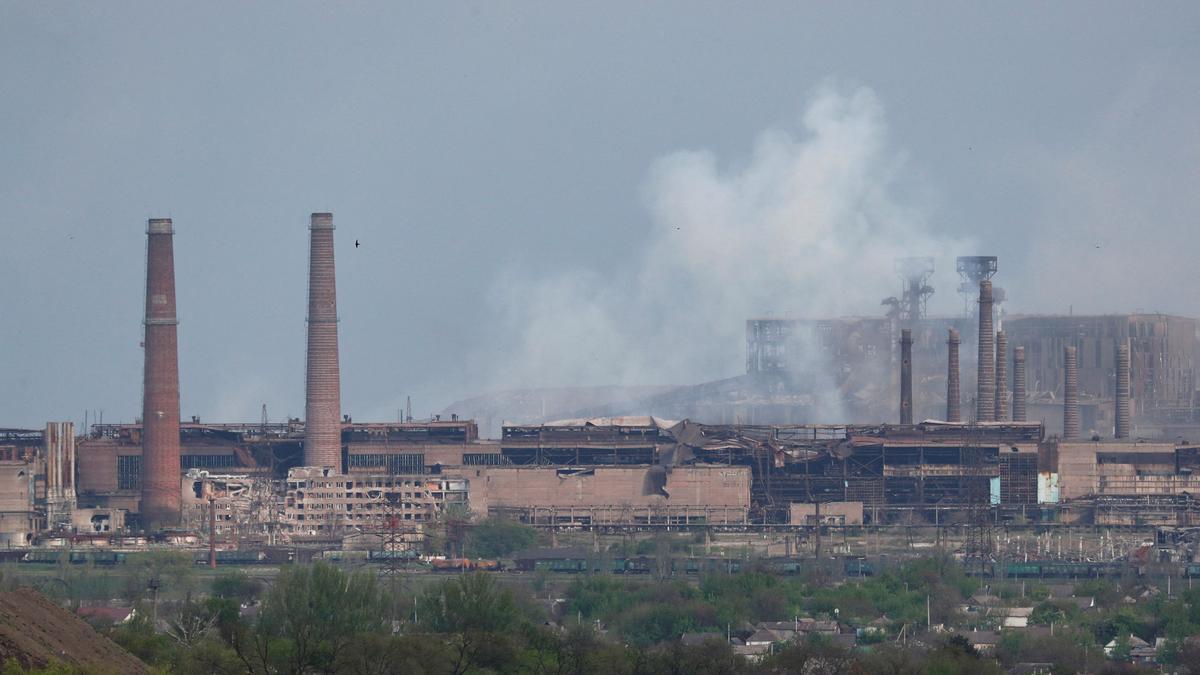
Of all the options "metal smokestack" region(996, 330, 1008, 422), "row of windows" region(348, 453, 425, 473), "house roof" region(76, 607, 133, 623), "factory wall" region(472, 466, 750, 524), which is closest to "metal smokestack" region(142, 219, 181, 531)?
"row of windows" region(348, 453, 425, 473)

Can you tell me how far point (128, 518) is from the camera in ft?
315

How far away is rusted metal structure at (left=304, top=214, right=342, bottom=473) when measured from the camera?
311 ft

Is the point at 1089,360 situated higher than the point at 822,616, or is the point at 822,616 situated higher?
the point at 1089,360

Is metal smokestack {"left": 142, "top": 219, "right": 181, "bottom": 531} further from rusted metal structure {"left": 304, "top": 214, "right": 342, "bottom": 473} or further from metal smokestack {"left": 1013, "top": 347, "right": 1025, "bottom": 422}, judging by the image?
metal smokestack {"left": 1013, "top": 347, "right": 1025, "bottom": 422}

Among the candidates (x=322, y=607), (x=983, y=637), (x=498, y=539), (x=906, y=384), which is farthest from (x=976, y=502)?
(x=322, y=607)

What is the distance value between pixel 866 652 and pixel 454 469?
1752 inches

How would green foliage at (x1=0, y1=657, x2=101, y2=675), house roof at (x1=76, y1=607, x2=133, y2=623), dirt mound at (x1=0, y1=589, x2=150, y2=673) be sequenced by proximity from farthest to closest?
1. house roof at (x1=76, y1=607, x2=133, y2=623)
2. dirt mound at (x1=0, y1=589, x2=150, y2=673)
3. green foliage at (x1=0, y1=657, x2=101, y2=675)

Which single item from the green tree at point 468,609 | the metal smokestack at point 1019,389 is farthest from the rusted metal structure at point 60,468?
the green tree at point 468,609

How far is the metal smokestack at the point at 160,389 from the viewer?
92688mm

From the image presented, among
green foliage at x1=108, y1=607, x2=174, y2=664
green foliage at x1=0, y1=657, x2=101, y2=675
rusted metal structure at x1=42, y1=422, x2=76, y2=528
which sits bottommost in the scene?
green foliage at x1=108, y1=607, x2=174, y2=664

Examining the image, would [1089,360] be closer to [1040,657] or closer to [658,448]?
[658,448]

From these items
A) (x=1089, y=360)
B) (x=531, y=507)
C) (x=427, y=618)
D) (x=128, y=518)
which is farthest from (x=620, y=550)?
(x=1089, y=360)

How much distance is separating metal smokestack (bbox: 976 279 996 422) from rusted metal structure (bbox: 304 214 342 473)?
25.1 m

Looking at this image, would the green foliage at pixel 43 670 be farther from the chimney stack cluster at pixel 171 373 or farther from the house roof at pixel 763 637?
the chimney stack cluster at pixel 171 373
